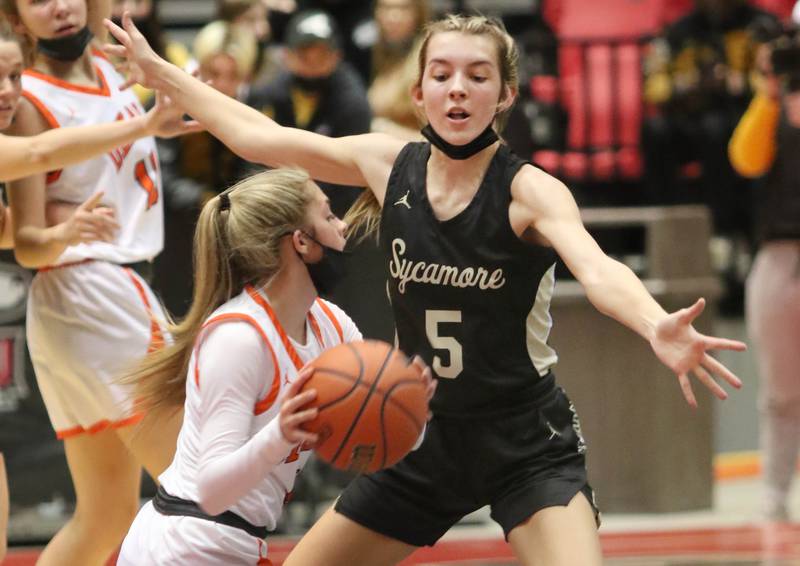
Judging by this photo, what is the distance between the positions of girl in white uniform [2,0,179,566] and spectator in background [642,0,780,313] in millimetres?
5943

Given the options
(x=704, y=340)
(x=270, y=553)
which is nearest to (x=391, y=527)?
(x=704, y=340)

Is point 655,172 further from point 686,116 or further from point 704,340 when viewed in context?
point 704,340

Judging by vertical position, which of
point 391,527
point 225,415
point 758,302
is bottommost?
point 758,302

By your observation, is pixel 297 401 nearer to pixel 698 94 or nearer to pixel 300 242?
pixel 300 242

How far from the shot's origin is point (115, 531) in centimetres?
504

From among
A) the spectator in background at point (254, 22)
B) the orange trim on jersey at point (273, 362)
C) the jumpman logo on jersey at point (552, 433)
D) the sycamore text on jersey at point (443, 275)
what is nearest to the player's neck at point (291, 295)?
the orange trim on jersey at point (273, 362)

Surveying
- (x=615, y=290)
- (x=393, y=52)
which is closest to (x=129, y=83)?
(x=615, y=290)

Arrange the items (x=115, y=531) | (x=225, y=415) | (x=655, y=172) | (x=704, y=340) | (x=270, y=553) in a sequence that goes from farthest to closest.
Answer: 1. (x=655, y=172)
2. (x=270, y=553)
3. (x=115, y=531)
4. (x=225, y=415)
5. (x=704, y=340)

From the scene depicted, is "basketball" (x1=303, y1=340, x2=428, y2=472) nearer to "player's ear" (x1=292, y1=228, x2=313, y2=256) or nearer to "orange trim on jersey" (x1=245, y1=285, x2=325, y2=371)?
"orange trim on jersey" (x1=245, y1=285, x2=325, y2=371)

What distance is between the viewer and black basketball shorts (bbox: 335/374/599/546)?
411 centimetres

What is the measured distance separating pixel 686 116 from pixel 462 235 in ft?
23.1

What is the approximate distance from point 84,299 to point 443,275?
1.53 metres

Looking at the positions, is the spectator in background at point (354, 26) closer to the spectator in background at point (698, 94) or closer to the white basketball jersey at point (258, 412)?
the spectator in background at point (698, 94)

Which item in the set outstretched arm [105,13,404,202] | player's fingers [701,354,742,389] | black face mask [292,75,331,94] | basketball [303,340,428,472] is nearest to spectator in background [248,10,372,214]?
black face mask [292,75,331,94]
